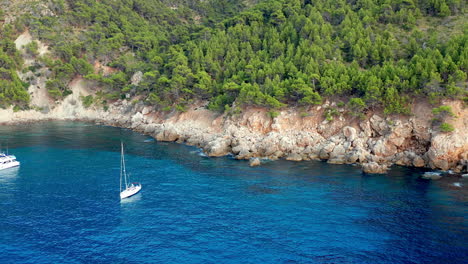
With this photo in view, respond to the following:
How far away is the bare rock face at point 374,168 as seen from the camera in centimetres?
4722

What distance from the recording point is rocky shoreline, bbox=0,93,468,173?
48656 mm

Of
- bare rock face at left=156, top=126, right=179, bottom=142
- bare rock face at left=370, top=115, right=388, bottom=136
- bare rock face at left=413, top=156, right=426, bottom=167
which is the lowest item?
bare rock face at left=413, top=156, right=426, bottom=167

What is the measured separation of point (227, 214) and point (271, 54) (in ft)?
164

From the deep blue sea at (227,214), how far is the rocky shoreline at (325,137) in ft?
9.83

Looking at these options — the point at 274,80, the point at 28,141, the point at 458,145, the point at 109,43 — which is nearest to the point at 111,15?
the point at 109,43

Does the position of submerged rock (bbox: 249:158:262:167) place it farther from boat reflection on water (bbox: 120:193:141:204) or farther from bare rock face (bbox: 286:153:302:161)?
boat reflection on water (bbox: 120:193:141:204)

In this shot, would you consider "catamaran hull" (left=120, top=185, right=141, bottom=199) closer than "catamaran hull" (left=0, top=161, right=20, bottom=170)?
Yes

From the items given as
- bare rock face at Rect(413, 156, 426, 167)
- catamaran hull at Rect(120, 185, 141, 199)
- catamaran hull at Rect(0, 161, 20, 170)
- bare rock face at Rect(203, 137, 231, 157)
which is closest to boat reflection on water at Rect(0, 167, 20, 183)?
catamaran hull at Rect(0, 161, 20, 170)

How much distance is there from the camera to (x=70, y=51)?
10025 centimetres

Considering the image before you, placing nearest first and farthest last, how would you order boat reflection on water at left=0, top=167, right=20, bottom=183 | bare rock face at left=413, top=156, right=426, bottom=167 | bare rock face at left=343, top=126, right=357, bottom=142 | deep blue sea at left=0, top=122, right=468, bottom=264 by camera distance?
deep blue sea at left=0, top=122, right=468, bottom=264
boat reflection on water at left=0, top=167, right=20, bottom=183
bare rock face at left=413, top=156, right=426, bottom=167
bare rock face at left=343, top=126, right=357, bottom=142

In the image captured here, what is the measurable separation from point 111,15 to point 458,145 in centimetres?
10631

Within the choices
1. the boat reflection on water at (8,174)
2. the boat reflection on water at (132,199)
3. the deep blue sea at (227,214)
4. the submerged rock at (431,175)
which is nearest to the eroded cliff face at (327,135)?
the submerged rock at (431,175)

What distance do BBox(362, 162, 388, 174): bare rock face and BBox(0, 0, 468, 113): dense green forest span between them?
35.0 feet

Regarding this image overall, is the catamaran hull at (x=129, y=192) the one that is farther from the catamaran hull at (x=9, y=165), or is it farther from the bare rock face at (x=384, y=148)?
the bare rock face at (x=384, y=148)
